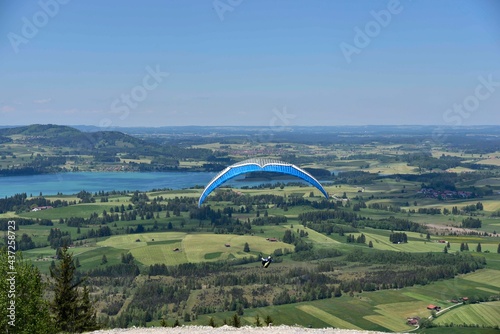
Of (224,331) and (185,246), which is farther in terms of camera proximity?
(185,246)

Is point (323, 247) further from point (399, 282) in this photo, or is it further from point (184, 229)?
point (184, 229)

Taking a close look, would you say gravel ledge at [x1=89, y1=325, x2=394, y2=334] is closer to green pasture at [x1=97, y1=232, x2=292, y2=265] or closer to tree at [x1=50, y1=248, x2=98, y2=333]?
tree at [x1=50, y1=248, x2=98, y2=333]

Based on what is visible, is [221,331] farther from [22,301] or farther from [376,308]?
[376,308]

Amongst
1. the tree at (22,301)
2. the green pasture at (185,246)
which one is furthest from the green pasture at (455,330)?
the tree at (22,301)

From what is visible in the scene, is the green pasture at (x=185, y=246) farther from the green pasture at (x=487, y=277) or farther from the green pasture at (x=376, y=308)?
the green pasture at (x=487, y=277)

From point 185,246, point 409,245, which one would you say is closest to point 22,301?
point 185,246

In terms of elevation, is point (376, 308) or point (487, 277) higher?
point (376, 308)
